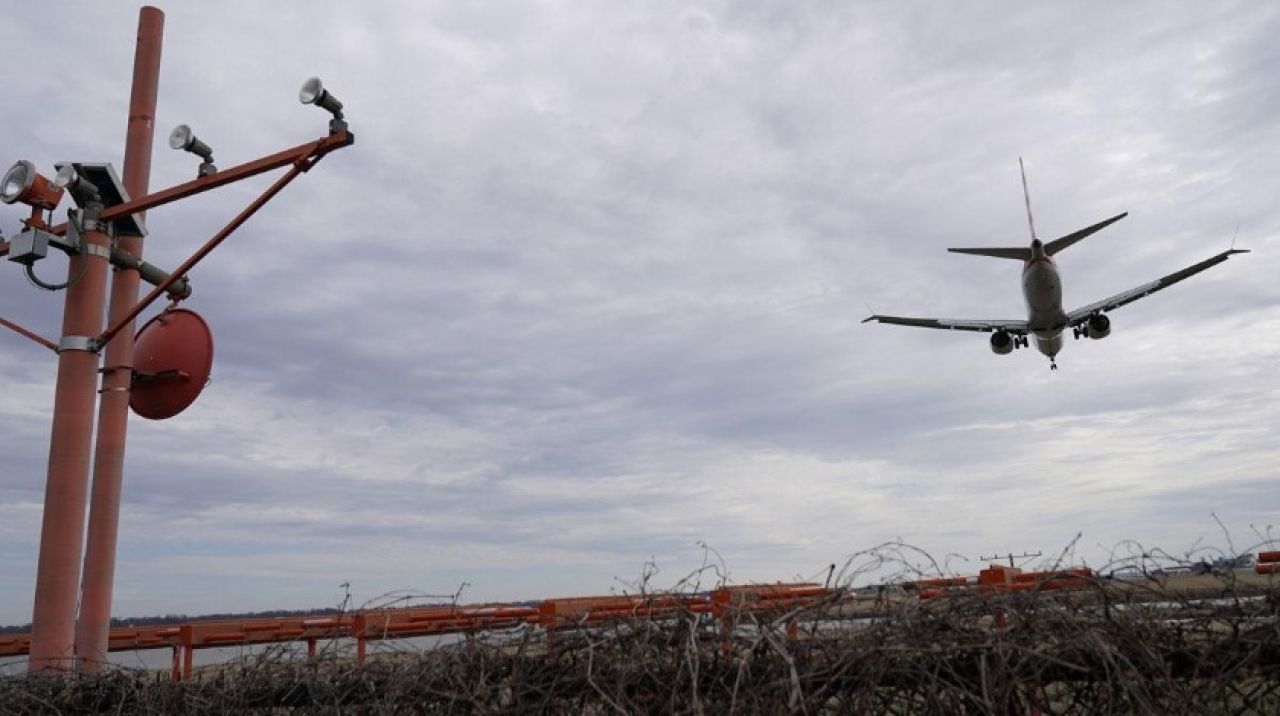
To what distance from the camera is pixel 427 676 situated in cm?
361

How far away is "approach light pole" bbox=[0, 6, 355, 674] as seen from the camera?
341 inches

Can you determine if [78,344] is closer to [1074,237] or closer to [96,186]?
[96,186]

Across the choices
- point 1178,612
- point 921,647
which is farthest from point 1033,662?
point 1178,612

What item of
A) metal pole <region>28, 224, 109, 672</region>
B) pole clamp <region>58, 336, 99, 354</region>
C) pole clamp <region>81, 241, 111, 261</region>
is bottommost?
metal pole <region>28, 224, 109, 672</region>

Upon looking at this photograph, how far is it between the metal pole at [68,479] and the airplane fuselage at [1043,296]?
30.0 metres

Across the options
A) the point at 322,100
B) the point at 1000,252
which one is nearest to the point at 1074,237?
the point at 1000,252

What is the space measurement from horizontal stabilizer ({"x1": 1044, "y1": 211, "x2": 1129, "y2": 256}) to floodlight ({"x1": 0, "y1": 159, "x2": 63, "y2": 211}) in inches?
1276

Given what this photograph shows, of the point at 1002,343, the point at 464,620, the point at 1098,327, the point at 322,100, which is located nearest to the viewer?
the point at 464,620

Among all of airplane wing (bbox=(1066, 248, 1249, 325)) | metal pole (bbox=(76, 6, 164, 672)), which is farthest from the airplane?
metal pole (bbox=(76, 6, 164, 672))

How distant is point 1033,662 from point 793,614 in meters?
0.78

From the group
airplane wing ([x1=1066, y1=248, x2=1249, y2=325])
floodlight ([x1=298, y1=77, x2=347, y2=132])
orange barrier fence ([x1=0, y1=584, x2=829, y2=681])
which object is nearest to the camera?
orange barrier fence ([x1=0, y1=584, x2=829, y2=681])

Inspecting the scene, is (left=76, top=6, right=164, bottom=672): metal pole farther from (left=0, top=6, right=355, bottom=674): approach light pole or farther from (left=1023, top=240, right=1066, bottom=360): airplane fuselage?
(left=1023, top=240, right=1066, bottom=360): airplane fuselage

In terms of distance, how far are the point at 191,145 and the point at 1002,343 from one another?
3089cm

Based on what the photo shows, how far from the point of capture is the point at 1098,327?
32.1 meters
